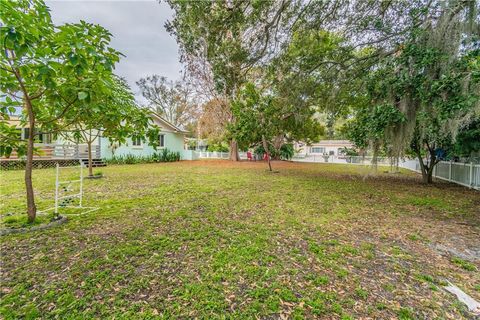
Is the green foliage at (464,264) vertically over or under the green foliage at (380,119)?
under

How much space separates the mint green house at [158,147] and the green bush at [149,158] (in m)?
0.35

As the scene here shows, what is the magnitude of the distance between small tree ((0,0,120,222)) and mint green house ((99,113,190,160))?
12.3m

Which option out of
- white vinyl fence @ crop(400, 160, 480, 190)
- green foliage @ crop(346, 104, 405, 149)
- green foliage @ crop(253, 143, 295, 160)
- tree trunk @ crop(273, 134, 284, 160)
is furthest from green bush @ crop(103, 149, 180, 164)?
white vinyl fence @ crop(400, 160, 480, 190)

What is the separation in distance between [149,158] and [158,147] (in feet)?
6.53

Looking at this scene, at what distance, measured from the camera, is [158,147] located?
62.0 feet

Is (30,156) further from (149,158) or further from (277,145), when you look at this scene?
(277,145)

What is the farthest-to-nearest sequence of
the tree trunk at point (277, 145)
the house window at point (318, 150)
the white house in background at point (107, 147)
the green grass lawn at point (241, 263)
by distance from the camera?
the house window at point (318, 150) < the tree trunk at point (277, 145) < the white house in background at point (107, 147) < the green grass lawn at point (241, 263)

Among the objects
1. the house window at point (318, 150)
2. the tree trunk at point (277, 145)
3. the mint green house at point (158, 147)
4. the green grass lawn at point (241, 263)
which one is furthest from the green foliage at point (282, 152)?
the green grass lawn at point (241, 263)

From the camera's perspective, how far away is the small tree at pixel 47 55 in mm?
2092

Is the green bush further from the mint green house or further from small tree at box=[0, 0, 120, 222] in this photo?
small tree at box=[0, 0, 120, 222]

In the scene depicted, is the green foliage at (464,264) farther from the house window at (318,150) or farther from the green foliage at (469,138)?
the house window at (318,150)

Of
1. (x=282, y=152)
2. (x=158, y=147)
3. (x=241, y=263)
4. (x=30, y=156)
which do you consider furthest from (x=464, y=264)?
(x=282, y=152)

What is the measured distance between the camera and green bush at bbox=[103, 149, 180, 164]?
15.3m

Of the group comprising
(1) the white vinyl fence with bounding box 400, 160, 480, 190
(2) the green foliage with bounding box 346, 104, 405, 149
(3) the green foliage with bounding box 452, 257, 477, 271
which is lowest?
(3) the green foliage with bounding box 452, 257, 477, 271
